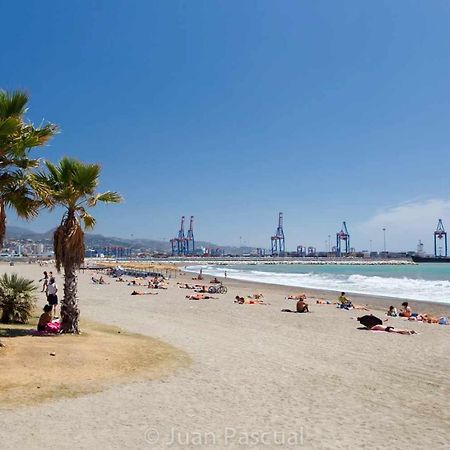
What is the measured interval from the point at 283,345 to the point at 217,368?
3.26 m

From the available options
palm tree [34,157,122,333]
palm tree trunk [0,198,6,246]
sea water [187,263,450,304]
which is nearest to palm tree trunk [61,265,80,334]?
palm tree [34,157,122,333]

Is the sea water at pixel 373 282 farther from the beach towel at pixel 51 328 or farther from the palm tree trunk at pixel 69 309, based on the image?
the beach towel at pixel 51 328

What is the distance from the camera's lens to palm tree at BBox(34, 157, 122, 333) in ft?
34.8

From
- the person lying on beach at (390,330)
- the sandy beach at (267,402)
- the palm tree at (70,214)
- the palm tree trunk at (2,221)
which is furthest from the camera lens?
the person lying on beach at (390,330)

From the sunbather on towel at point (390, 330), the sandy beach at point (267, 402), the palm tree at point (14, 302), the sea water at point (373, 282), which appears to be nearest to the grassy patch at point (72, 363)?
the sandy beach at point (267, 402)

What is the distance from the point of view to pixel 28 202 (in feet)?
30.9

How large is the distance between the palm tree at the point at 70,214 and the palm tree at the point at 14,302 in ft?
7.82

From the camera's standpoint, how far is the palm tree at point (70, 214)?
10.6 metres

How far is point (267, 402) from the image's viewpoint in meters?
6.95

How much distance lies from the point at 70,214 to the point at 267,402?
6.37 meters

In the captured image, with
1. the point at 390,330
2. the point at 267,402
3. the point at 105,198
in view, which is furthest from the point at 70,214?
the point at 390,330

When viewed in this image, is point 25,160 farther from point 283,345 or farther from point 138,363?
point 283,345

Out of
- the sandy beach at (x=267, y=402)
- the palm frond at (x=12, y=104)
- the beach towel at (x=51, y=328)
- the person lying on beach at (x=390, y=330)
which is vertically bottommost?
the person lying on beach at (x=390, y=330)

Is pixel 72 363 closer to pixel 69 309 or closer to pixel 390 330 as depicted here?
pixel 69 309
